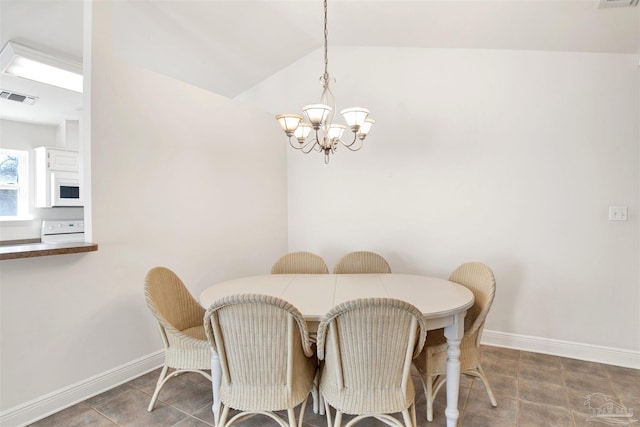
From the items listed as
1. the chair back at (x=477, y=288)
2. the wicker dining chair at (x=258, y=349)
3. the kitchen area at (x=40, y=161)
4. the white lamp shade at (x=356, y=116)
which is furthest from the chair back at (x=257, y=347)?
the kitchen area at (x=40, y=161)

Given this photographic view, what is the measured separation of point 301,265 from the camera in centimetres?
291

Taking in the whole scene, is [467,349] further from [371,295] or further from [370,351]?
[370,351]

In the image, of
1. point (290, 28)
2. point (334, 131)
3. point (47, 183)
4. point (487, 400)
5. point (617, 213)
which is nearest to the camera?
point (487, 400)

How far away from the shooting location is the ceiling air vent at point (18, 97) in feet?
11.2

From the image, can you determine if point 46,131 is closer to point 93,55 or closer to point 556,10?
point 93,55

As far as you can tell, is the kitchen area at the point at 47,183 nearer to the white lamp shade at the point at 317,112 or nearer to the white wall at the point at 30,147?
the white wall at the point at 30,147

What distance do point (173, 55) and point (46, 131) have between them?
8.31 feet

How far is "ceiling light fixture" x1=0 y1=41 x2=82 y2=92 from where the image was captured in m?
2.78

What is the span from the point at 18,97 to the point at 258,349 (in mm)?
3944

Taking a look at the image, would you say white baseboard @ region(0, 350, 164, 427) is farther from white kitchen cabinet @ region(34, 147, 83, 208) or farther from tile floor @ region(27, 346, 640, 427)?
white kitchen cabinet @ region(34, 147, 83, 208)

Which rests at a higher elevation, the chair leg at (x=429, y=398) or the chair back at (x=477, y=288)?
the chair back at (x=477, y=288)

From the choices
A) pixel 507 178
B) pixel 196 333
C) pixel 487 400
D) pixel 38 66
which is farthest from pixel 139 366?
pixel 507 178

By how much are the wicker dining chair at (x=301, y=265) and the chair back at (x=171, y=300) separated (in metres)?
0.75

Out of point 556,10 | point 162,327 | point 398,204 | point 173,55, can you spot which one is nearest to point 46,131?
point 173,55
